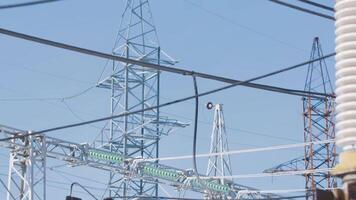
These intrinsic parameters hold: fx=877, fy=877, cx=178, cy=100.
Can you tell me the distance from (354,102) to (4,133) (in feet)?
72.8

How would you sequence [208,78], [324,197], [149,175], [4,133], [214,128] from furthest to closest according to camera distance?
[214,128] → [149,175] → [4,133] → [208,78] → [324,197]

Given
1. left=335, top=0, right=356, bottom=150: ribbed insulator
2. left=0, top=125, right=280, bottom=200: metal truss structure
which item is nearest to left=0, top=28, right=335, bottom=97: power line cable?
left=335, top=0, right=356, bottom=150: ribbed insulator

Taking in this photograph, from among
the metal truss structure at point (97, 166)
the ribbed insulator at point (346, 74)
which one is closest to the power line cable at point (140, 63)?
the ribbed insulator at point (346, 74)

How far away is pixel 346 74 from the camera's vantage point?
571 centimetres

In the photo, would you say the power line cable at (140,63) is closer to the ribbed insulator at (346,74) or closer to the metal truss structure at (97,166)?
the ribbed insulator at (346,74)

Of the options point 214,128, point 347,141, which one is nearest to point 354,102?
point 347,141

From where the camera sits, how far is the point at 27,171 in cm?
2839

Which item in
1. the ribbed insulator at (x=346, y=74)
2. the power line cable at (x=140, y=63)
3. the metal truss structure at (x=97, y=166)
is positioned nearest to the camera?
the ribbed insulator at (x=346, y=74)

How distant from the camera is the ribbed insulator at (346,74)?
5.59 metres

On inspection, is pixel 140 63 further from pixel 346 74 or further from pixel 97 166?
pixel 97 166

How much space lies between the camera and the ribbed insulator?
559 centimetres

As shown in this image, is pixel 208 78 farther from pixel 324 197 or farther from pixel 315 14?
pixel 324 197

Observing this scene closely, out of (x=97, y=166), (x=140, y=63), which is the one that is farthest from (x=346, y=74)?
(x=97, y=166)

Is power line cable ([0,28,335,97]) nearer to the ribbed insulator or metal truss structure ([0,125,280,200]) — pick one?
the ribbed insulator
